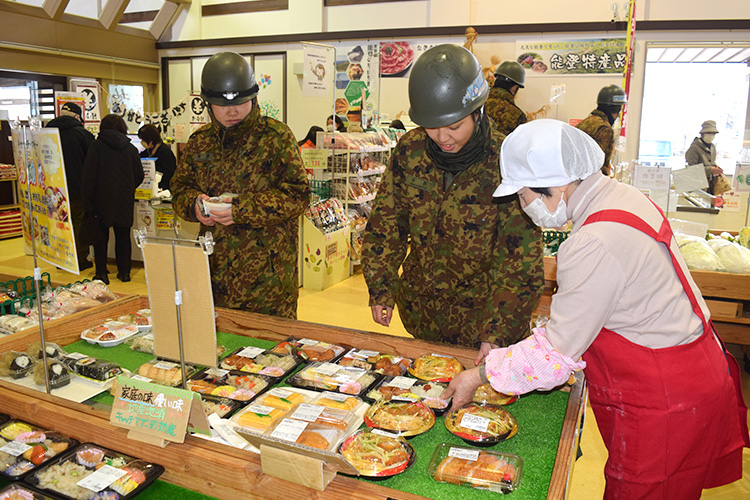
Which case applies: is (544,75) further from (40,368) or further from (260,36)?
(40,368)

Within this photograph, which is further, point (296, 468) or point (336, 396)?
point (336, 396)

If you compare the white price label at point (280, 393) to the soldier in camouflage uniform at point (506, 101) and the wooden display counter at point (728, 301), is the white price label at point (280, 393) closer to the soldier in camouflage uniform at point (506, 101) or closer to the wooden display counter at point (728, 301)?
the wooden display counter at point (728, 301)

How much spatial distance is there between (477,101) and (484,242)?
1.65 feet

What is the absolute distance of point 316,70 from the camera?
613 cm

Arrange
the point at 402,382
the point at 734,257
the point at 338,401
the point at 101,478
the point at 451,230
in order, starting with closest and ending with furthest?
the point at 101,478
the point at 338,401
the point at 402,382
the point at 451,230
the point at 734,257

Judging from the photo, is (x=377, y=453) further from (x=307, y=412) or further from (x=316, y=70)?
(x=316, y=70)

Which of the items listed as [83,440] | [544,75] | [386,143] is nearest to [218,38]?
[386,143]

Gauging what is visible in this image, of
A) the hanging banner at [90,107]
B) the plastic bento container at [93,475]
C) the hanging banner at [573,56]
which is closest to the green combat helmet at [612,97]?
the hanging banner at [573,56]

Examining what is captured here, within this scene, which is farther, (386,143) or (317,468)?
(386,143)

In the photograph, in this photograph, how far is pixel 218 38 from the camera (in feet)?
34.5

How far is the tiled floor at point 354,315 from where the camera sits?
2.78 metres

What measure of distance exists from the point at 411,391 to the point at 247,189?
1.29 metres

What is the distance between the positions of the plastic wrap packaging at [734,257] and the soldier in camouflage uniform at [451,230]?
2408 millimetres

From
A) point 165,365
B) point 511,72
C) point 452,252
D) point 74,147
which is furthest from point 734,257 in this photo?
point 74,147
